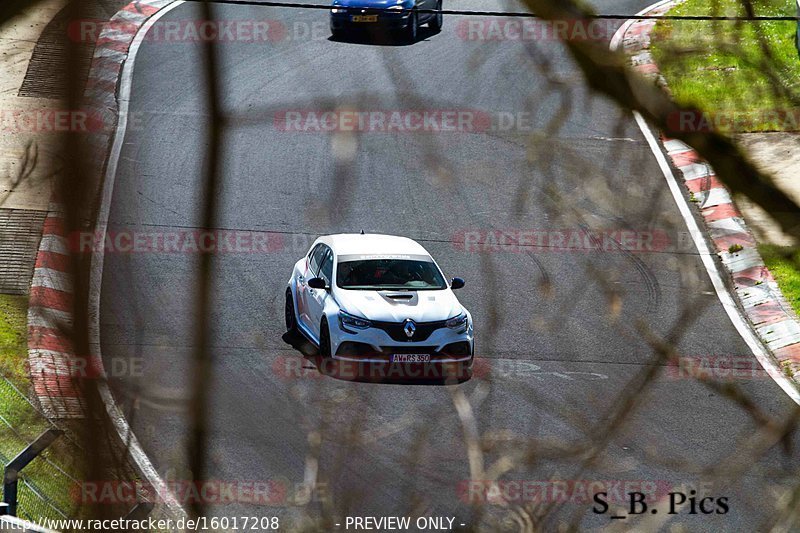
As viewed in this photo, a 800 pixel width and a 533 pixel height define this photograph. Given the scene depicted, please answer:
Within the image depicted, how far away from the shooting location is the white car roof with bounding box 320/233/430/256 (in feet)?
43.5

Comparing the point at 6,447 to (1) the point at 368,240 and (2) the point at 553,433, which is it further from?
(1) the point at 368,240

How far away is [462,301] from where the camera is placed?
47.9 ft

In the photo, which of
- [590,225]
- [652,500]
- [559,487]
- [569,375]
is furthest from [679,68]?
[569,375]

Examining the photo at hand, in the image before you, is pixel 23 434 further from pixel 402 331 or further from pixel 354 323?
pixel 402 331

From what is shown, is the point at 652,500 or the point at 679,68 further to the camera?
the point at 652,500

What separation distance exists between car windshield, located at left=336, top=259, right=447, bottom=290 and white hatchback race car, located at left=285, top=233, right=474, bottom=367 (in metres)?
0.01

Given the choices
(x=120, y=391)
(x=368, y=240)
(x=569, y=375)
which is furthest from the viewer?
(x=368, y=240)

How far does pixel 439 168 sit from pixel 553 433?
1.30m

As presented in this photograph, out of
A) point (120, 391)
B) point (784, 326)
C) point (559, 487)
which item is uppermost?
point (120, 391)

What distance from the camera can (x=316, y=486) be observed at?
3424mm

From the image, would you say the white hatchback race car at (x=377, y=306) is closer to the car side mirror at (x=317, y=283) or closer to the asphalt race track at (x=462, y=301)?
the car side mirror at (x=317, y=283)

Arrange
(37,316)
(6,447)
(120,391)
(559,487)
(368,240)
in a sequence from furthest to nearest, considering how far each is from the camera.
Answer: (368,240) < (6,447) < (559,487) < (120,391) < (37,316)

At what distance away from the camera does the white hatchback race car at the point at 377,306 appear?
12344 millimetres

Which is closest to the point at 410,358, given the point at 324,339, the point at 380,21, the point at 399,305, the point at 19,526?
the point at 399,305
